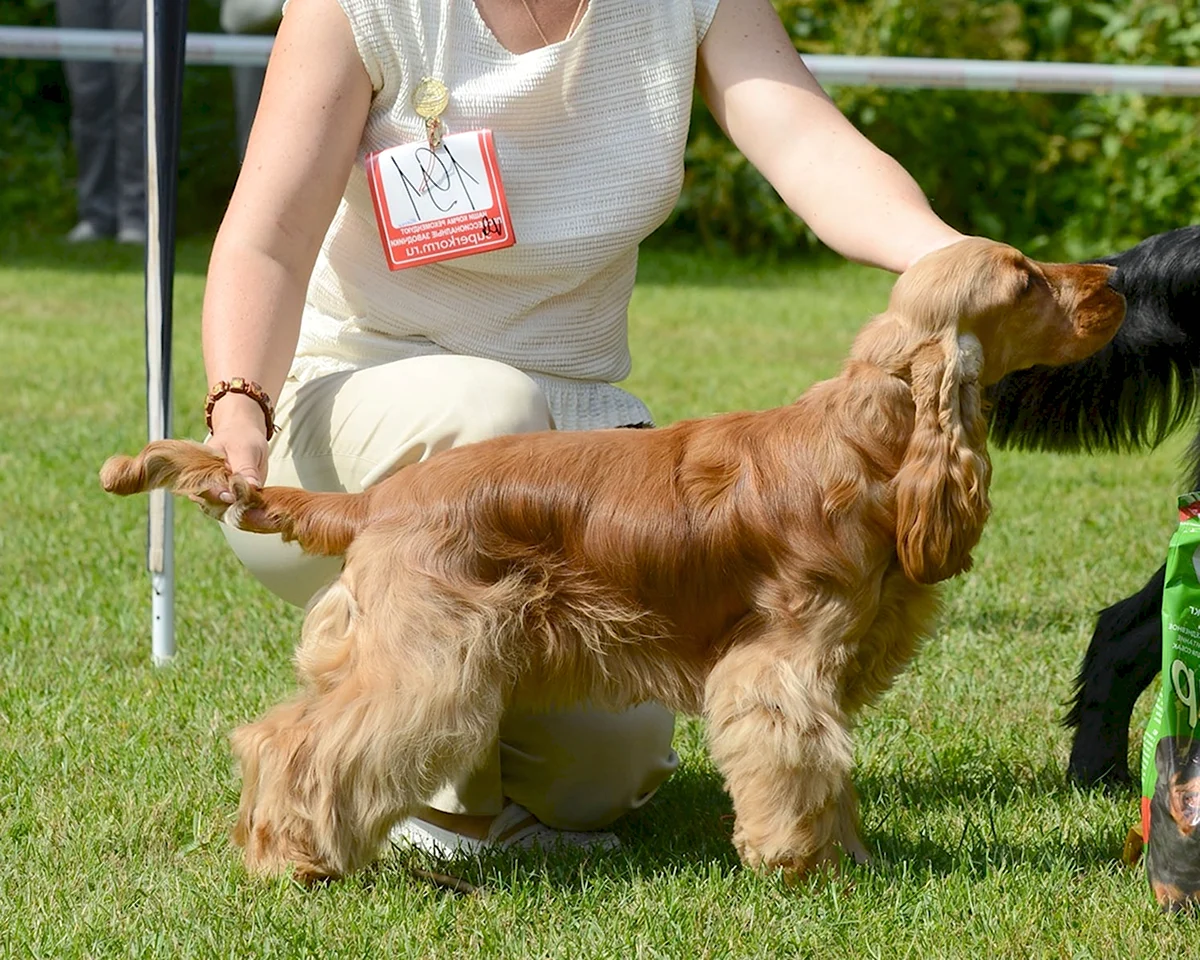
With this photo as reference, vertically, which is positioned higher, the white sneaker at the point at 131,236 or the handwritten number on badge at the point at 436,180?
the handwritten number on badge at the point at 436,180

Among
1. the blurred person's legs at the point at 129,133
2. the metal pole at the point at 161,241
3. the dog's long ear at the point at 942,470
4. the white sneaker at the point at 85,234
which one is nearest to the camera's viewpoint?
the dog's long ear at the point at 942,470

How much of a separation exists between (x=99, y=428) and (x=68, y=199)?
6.80 metres

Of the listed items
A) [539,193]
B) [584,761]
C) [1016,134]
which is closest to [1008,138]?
[1016,134]

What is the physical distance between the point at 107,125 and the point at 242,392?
29.0 feet

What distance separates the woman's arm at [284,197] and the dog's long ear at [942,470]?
→ 3.20 feet

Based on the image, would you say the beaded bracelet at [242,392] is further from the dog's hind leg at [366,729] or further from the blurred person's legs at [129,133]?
the blurred person's legs at [129,133]

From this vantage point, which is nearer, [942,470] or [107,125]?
[942,470]

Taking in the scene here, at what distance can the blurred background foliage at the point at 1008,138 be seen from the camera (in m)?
10.2

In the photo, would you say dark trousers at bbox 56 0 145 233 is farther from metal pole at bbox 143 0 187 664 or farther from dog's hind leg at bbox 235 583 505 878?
dog's hind leg at bbox 235 583 505 878

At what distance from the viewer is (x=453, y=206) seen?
2697mm

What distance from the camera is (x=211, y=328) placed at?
254 cm

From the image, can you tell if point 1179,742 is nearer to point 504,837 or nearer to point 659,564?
point 659,564

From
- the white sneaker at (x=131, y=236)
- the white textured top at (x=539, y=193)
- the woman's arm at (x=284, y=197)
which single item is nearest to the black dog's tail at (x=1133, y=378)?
the white textured top at (x=539, y=193)

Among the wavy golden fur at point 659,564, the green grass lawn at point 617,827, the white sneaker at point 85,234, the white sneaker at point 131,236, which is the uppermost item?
the wavy golden fur at point 659,564
